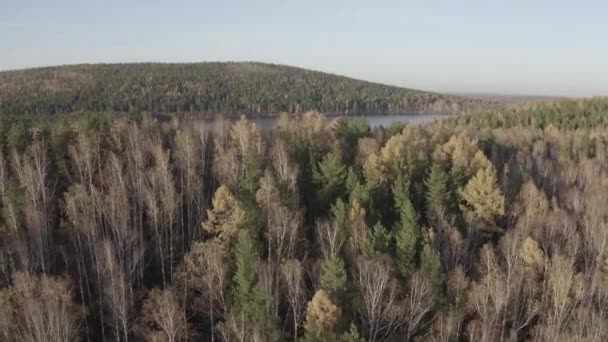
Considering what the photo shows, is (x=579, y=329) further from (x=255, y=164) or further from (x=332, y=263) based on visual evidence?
(x=255, y=164)

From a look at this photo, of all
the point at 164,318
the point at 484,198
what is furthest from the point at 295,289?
the point at 484,198

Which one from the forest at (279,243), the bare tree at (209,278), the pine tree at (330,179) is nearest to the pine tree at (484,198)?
the forest at (279,243)

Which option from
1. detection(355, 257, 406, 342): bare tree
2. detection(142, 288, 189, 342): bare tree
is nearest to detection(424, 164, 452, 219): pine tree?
detection(355, 257, 406, 342): bare tree

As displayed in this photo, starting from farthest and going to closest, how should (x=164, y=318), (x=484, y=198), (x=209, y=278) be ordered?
1. (x=484, y=198)
2. (x=209, y=278)
3. (x=164, y=318)

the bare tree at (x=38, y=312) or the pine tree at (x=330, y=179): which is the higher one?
the pine tree at (x=330, y=179)

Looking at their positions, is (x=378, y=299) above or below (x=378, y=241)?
below

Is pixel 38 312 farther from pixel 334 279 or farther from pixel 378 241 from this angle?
pixel 378 241

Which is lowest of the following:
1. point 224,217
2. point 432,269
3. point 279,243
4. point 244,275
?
point 432,269

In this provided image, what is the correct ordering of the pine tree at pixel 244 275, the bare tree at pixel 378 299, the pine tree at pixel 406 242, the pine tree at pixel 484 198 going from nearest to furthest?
the bare tree at pixel 378 299
the pine tree at pixel 244 275
the pine tree at pixel 406 242
the pine tree at pixel 484 198

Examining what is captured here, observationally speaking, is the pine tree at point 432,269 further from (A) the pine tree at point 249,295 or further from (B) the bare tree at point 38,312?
(B) the bare tree at point 38,312
